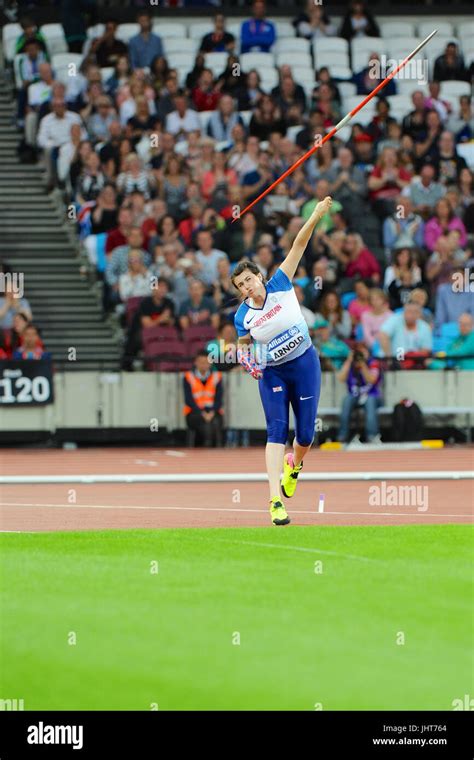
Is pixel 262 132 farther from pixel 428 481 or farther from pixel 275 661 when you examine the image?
pixel 275 661

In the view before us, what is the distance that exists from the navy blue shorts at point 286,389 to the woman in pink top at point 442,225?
12969mm

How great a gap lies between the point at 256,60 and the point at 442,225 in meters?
5.78

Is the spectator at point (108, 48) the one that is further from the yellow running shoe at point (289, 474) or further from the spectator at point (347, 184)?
the yellow running shoe at point (289, 474)

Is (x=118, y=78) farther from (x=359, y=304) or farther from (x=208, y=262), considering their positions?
(x=359, y=304)

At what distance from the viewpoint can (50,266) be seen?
91.6ft

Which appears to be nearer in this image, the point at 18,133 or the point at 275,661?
the point at 275,661

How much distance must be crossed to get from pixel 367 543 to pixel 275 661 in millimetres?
4545

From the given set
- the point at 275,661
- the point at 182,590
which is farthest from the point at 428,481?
the point at 275,661

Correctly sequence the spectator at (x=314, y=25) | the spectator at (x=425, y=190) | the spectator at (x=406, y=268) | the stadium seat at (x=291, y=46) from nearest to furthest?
1. the spectator at (x=406, y=268)
2. the spectator at (x=425, y=190)
3. the stadium seat at (x=291, y=46)
4. the spectator at (x=314, y=25)

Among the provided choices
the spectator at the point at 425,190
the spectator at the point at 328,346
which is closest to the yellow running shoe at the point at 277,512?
the spectator at the point at 328,346

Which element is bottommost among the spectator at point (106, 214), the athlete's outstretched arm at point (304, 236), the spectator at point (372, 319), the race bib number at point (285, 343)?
the race bib number at point (285, 343)

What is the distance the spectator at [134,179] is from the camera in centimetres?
2695

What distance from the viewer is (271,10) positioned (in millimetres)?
32656

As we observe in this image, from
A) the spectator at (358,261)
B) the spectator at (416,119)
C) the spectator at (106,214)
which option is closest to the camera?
the spectator at (358,261)
